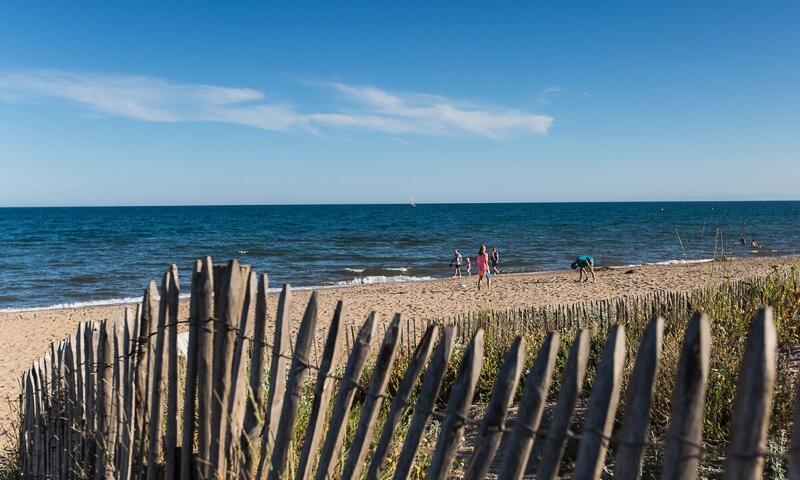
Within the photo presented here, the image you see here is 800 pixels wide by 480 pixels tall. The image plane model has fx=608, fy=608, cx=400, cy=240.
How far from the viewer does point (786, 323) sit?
18.8ft

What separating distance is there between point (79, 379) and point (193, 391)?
1.18 metres

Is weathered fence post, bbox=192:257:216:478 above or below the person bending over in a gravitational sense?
above

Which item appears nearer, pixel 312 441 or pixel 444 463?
pixel 444 463

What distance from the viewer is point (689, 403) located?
1298mm

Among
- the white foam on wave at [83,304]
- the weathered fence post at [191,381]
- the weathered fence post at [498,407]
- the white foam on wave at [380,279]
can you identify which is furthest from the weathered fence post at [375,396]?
the white foam on wave at [380,279]

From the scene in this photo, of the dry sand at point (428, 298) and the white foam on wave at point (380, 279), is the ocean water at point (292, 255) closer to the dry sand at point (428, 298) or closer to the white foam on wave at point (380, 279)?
the white foam on wave at point (380, 279)

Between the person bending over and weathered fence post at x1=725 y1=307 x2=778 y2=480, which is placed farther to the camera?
the person bending over

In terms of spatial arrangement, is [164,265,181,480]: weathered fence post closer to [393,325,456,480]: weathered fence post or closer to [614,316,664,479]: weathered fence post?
[393,325,456,480]: weathered fence post

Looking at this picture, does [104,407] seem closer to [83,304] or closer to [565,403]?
[565,403]

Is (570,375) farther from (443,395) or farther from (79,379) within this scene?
(443,395)

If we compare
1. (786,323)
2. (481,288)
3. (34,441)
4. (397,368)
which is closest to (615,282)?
(481,288)

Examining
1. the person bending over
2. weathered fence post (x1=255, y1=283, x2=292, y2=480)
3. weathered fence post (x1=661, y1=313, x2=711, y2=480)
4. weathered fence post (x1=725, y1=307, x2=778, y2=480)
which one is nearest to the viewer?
weathered fence post (x1=725, y1=307, x2=778, y2=480)

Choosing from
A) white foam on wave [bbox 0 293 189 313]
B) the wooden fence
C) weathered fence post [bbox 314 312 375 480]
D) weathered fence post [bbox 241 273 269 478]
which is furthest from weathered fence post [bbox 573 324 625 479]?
white foam on wave [bbox 0 293 189 313]

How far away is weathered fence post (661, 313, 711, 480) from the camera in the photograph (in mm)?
1277
